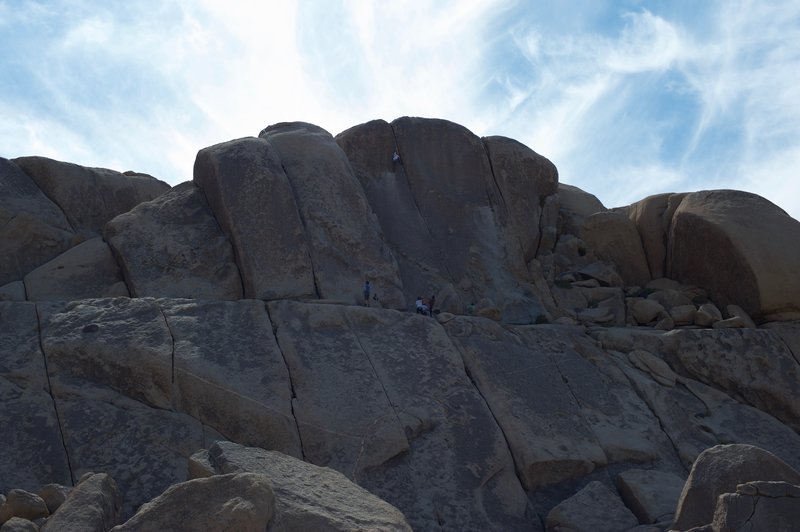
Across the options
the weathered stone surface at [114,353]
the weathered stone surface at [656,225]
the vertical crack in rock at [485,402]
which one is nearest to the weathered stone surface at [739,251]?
the weathered stone surface at [656,225]

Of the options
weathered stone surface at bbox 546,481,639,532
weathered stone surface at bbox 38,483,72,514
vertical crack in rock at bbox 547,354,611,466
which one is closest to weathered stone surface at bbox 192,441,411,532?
weathered stone surface at bbox 38,483,72,514

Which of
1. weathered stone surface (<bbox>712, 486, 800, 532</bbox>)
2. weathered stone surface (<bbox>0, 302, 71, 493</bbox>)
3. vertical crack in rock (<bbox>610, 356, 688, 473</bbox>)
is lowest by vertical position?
weathered stone surface (<bbox>712, 486, 800, 532</bbox>)

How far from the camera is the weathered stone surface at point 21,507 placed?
9.01 metres

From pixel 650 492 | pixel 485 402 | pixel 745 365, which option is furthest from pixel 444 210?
pixel 650 492

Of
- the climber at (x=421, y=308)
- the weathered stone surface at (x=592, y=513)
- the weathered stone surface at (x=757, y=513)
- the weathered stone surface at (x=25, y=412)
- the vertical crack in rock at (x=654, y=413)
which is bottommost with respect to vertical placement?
the weathered stone surface at (x=592, y=513)

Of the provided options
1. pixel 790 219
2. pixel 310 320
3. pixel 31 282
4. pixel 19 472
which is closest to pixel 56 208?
pixel 31 282

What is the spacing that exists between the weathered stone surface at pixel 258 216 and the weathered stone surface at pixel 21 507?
634cm

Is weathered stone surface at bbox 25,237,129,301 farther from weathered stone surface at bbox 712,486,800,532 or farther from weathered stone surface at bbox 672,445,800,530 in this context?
weathered stone surface at bbox 712,486,800,532

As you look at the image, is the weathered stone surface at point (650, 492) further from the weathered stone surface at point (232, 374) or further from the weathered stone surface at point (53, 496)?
Result: the weathered stone surface at point (53, 496)

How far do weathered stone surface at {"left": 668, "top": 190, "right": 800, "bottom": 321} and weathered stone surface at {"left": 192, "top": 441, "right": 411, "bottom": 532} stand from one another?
1077cm

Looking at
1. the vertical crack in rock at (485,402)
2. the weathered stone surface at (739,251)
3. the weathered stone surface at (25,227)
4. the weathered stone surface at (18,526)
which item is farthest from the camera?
the weathered stone surface at (739,251)

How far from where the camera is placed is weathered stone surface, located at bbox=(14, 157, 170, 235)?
18031mm

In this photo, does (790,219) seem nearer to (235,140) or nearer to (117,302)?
(235,140)

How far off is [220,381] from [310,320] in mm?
1878
